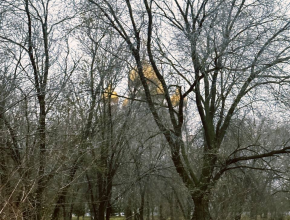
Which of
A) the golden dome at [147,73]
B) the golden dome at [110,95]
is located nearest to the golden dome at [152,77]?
the golden dome at [147,73]

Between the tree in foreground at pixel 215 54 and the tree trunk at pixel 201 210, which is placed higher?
the tree in foreground at pixel 215 54

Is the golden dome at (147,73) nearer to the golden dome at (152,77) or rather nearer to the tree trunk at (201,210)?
the golden dome at (152,77)

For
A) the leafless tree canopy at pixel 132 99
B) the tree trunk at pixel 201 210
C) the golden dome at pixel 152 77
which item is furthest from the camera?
the golden dome at pixel 152 77

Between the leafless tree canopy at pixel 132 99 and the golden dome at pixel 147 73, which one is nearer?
the leafless tree canopy at pixel 132 99

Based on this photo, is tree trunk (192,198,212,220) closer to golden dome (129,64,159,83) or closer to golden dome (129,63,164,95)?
golden dome (129,63,164,95)

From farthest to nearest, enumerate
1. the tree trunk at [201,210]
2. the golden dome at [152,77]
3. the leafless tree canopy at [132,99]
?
the golden dome at [152,77] → the tree trunk at [201,210] → the leafless tree canopy at [132,99]

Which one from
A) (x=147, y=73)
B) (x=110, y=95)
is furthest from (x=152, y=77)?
(x=110, y=95)

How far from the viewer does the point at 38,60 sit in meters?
9.70

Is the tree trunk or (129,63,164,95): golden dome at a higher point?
(129,63,164,95): golden dome

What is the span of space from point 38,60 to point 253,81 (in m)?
5.25

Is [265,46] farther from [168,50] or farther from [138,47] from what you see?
[138,47]

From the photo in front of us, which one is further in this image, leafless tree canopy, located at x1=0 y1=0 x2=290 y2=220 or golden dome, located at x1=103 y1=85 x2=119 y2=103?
golden dome, located at x1=103 y1=85 x2=119 y2=103

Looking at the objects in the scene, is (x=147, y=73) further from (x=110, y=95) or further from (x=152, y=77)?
(x=110, y=95)

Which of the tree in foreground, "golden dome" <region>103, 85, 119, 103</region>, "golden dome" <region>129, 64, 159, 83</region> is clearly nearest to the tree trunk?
the tree in foreground
